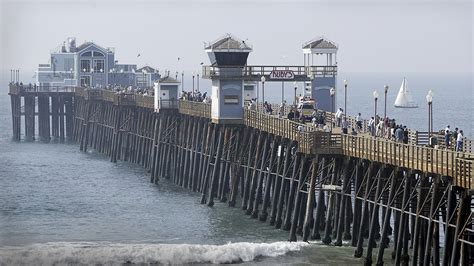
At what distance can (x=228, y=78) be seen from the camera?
69562 millimetres

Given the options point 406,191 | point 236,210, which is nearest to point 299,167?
point 236,210

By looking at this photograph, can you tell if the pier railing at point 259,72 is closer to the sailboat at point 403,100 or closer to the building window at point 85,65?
the building window at point 85,65

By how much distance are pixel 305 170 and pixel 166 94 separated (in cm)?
2876

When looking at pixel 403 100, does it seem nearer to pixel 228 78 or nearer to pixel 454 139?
pixel 228 78

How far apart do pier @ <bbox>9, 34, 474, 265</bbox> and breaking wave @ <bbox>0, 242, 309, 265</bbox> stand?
262 cm

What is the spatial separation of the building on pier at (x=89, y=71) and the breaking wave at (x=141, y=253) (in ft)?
236

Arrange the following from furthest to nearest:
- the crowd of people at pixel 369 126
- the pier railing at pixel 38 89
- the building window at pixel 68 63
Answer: the building window at pixel 68 63, the pier railing at pixel 38 89, the crowd of people at pixel 369 126

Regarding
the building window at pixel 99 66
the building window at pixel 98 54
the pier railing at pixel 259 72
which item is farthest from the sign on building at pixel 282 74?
the building window at pixel 99 66

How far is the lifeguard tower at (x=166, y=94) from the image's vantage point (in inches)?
3310

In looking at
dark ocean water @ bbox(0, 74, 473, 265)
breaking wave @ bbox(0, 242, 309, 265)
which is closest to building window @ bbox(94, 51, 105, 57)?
dark ocean water @ bbox(0, 74, 473, 265)

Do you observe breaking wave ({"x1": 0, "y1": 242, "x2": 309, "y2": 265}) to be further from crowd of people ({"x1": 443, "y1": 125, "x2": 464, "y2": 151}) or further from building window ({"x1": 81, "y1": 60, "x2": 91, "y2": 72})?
building window ({"x1": 81, "y1": 60, "x2": 91, "y2": 72})

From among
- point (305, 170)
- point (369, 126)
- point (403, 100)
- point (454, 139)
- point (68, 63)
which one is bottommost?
point (305, 170)

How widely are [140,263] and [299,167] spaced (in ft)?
34.7

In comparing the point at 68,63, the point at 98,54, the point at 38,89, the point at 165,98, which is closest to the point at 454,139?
the point at 165,98
